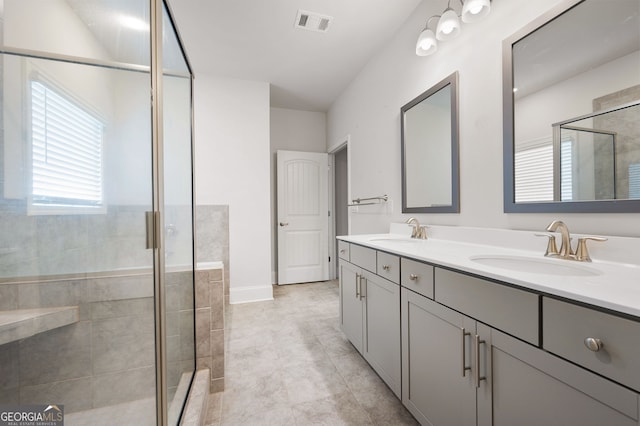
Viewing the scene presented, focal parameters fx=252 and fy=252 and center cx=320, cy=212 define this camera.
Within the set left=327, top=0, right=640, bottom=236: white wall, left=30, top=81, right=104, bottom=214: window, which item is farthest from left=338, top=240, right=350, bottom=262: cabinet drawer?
left=30, top=81, right=104, bottom=214: window

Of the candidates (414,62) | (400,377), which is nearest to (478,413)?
(400,377)

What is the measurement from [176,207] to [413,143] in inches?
69.1

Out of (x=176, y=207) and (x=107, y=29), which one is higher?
(x=107, y=29)

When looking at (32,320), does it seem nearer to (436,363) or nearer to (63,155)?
(63,155)

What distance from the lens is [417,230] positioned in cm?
186

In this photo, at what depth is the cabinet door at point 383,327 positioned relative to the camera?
131 cm

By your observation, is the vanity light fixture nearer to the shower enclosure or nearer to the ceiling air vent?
the ceiling air vent

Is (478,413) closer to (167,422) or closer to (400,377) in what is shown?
(400,377)

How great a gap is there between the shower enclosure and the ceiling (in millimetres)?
1198

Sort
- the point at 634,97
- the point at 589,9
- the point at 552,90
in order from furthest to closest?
1. the point at 552,90
2. the point at 589,9
3. the point at 634,97

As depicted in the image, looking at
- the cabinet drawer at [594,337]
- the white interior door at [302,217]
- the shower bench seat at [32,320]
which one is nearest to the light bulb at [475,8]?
the cabinet drawer at [594,337]

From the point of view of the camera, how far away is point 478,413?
85 cm

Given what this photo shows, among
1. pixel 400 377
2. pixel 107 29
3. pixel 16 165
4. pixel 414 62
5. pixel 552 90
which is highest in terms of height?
pixel 414 62

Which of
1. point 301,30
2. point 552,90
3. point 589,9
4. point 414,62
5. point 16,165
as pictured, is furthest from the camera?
point 301,30
